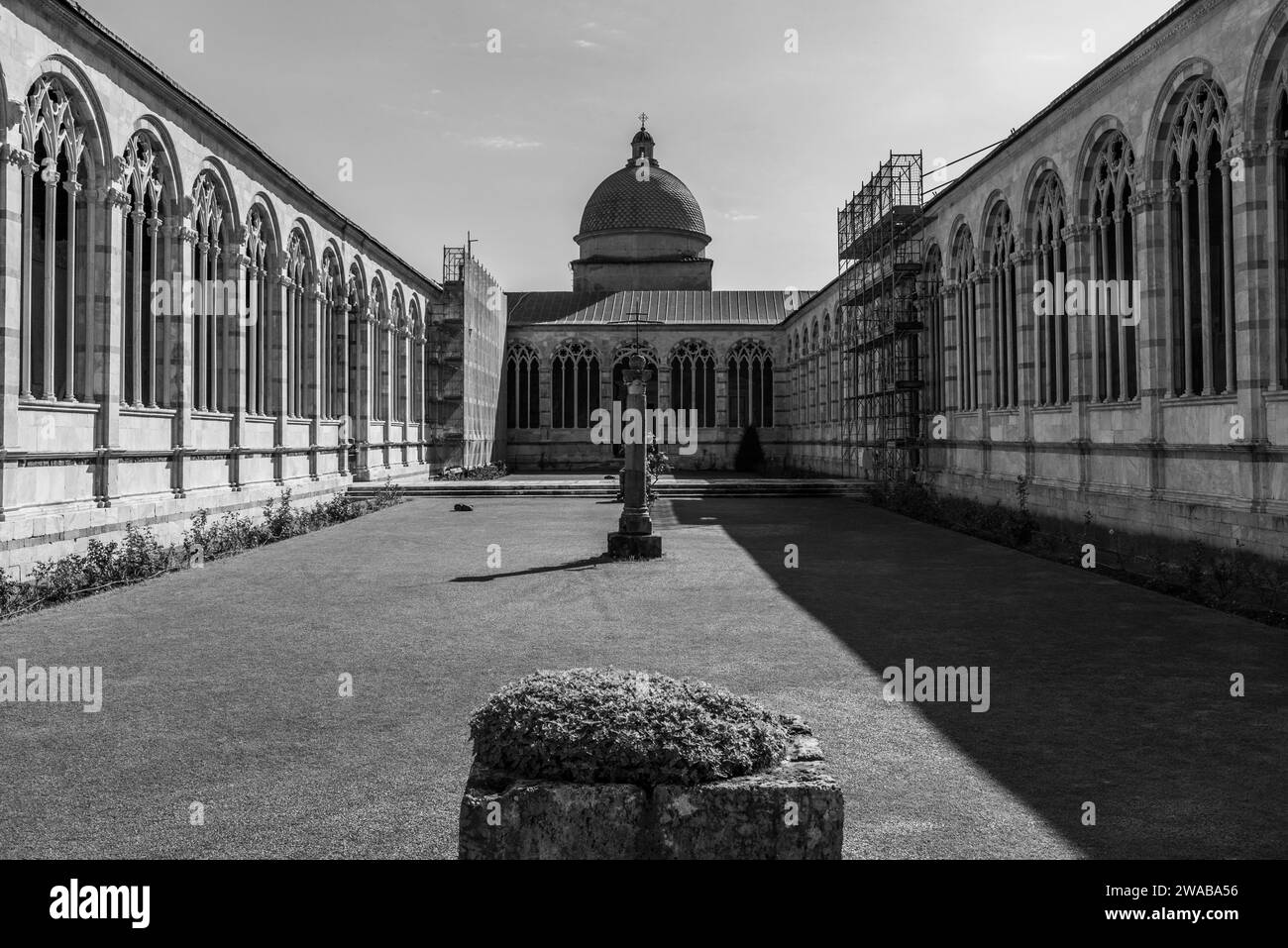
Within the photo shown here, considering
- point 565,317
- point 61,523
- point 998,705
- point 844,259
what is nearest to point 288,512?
point 61,523

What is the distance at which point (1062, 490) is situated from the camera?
20.2 metres

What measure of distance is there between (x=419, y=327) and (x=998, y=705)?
3632 centimetres

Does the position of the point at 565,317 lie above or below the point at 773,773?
above

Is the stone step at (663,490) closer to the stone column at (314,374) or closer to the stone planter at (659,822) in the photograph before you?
the stone column at (314,374)

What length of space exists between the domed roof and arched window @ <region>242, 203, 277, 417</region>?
121 feet

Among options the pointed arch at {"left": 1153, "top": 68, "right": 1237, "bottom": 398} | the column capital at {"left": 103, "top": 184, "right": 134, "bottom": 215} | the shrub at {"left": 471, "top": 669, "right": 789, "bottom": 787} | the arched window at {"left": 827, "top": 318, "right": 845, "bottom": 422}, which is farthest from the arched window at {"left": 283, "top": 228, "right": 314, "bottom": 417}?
the shrub at {"left": 471, "top": 669, "right": 789, "bottom": 787}

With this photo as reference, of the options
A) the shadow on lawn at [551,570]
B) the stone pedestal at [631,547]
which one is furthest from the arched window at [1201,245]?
the shadow on lawn at [551,570]

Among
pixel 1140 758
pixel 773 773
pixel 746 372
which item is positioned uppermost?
pixel 746 372

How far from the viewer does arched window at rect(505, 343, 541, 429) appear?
53.6 m

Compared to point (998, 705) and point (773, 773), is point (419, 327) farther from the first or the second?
point (773, 773)

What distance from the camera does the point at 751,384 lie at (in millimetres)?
53688

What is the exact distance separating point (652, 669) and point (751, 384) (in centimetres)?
4564
